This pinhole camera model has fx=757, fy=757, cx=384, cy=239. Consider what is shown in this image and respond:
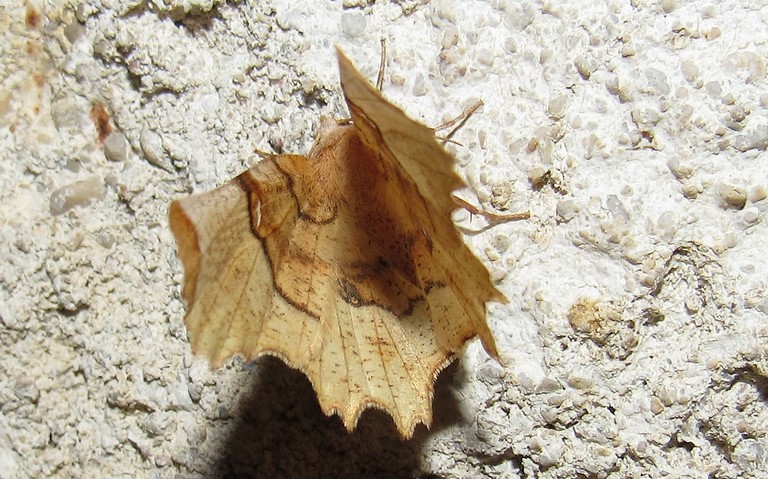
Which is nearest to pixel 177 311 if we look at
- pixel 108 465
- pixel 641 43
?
pixel 108 465

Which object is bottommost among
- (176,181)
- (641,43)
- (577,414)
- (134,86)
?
(577,414)

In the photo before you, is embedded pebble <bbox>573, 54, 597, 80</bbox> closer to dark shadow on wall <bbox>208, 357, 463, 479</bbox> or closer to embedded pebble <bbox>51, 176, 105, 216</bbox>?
dark shadow on wall <bbox>208, 357, 463, 479</bbox>

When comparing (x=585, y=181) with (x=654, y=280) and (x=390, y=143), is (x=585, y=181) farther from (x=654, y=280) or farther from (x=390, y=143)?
(x=390, y=143)

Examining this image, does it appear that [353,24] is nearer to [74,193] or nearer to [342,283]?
[342,283]

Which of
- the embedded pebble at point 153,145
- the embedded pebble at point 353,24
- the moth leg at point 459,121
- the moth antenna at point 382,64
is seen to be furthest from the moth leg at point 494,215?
the embedded pebble at point 153,145

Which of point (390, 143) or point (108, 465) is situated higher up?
point (390, 143)

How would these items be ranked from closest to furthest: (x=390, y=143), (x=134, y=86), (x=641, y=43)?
1. (x=390, y=143)
2. (x=641, y=43)
3. (x=134, y=86)

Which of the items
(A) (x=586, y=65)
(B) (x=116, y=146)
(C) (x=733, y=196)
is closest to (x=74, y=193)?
(B) (x=116, y=146)
